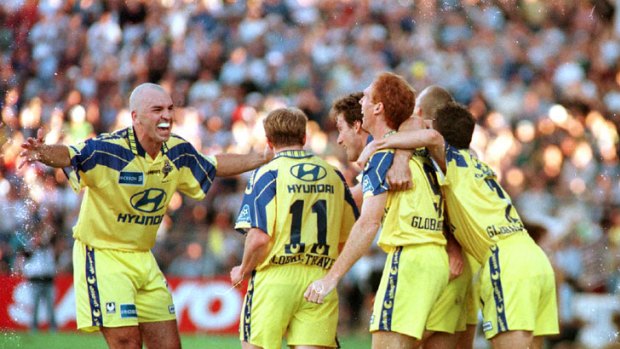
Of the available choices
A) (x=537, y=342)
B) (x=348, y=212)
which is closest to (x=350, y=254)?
(x=348, y=212)

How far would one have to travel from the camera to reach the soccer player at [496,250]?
7.64 m

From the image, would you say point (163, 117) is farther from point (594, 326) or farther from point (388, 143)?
point (594, 326)

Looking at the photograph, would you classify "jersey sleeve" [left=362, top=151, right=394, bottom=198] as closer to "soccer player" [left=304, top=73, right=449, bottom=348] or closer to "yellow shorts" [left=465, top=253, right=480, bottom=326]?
"soccer player" [left=304, top=73, right=449, bottom=348]

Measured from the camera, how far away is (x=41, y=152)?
8.18 meters

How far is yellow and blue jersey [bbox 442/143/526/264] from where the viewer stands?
25.7 feet

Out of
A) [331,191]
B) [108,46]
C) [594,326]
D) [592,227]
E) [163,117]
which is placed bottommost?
[594,326]

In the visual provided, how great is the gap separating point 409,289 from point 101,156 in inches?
106

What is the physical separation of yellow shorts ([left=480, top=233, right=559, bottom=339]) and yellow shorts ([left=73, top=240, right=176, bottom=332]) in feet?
8.54

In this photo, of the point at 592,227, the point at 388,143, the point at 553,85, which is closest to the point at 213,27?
the point at 553,85

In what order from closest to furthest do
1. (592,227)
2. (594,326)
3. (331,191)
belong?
(331,191) < (594,326) < (592,227)

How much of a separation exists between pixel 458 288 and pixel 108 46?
48.9 ft

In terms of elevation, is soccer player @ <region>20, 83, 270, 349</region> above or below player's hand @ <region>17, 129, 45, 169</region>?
below

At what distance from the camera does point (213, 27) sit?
21.4m

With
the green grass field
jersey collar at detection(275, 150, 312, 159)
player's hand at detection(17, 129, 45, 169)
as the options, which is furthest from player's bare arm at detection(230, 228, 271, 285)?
the green grass field
